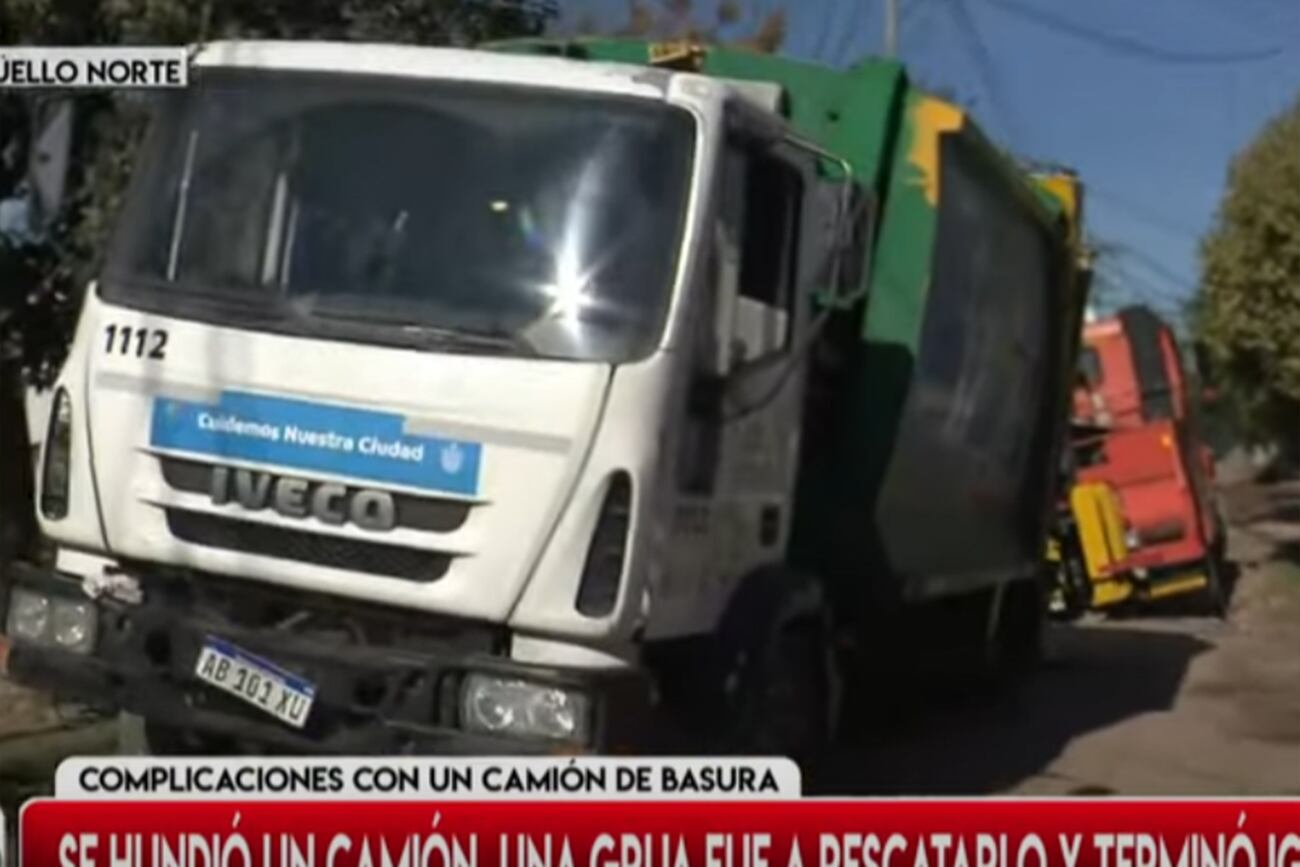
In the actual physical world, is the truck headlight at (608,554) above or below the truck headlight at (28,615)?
above

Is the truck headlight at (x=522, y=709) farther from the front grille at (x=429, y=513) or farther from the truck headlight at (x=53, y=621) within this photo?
the truck headlight at (x=53, y=621)

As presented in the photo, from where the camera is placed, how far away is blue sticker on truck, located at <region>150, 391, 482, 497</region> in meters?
7.50

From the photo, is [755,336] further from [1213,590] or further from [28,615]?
[1213,590]

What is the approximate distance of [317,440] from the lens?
7.61 metres

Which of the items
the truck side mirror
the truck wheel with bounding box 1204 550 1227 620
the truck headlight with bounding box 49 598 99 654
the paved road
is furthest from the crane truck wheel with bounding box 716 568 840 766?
the truck wheel with bounding box 1204 550 1227 620

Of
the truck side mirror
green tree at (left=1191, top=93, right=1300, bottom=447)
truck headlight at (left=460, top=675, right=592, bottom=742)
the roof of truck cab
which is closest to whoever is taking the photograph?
truck headlight at (left=460, top=675, right=592, bottom=742)

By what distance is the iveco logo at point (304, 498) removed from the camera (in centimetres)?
756

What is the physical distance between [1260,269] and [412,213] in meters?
17.3

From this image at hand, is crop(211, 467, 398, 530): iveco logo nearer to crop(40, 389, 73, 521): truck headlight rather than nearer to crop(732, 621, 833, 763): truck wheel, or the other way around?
crop(40, 389, 73, 521): truck headlight

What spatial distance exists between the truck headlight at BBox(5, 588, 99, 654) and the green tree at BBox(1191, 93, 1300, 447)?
17.1 meters

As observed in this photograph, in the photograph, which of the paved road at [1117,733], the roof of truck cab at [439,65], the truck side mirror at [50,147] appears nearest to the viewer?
the roof of truck cab at [439,65]

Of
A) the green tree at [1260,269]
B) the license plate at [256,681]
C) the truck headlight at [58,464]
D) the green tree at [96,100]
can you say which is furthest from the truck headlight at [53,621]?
the green tree at [1260,269]

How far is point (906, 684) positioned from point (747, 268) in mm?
4069

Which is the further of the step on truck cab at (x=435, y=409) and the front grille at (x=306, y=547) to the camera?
the front grille at (x=306, y=547)
